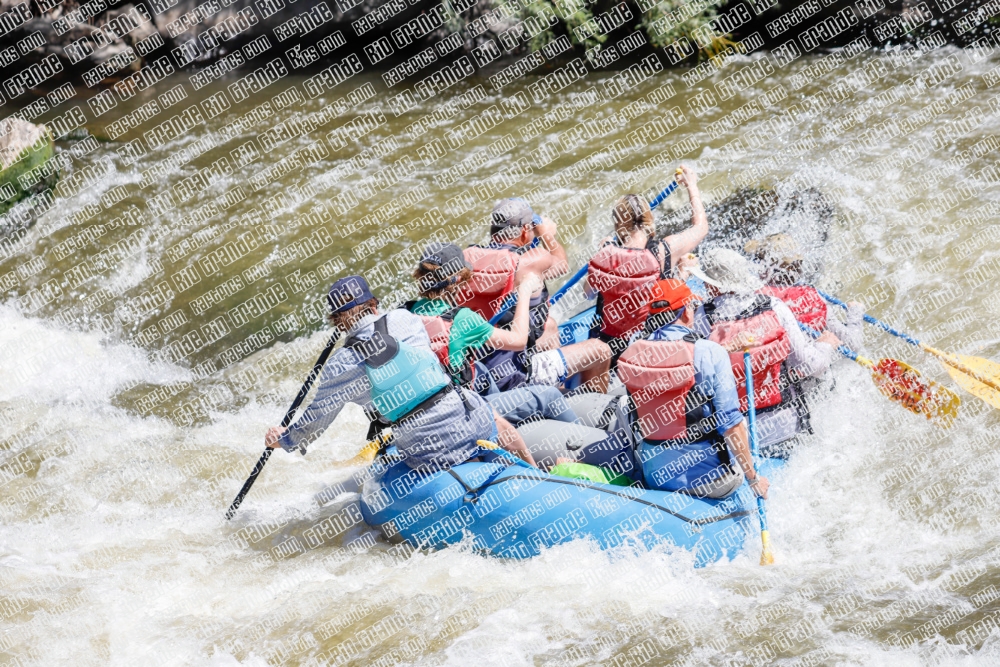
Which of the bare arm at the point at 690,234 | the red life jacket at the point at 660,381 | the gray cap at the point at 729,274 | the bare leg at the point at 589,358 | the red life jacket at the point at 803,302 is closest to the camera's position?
the red life jacket at the point at 660,381

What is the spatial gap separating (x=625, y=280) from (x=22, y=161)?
7.13 m

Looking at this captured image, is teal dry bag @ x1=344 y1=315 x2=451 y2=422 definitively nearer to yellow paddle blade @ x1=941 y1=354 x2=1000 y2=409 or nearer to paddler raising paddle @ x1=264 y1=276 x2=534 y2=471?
paddler raising paddle @ x1=264 y1=276 x2=534 y2=471

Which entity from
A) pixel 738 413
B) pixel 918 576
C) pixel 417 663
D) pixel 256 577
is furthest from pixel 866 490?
pixel 256 577

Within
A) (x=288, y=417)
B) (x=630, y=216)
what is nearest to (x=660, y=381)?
(x=630, y=216)

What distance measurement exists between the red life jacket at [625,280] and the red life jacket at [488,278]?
441 millimetres

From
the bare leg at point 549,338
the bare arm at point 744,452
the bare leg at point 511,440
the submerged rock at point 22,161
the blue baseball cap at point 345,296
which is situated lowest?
the bare arm at point 744,452

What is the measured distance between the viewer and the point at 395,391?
4.49m

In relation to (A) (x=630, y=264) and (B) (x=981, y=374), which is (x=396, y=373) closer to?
(A) (x=630, y=264)

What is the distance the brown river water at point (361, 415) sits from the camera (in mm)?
4363

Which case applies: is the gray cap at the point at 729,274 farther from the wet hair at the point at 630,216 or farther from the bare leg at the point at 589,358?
the bare leg at the point at 589,358

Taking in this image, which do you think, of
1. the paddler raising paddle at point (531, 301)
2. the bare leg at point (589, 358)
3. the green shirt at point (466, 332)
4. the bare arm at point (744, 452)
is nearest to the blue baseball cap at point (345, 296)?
the green shirt at point (466, 332)

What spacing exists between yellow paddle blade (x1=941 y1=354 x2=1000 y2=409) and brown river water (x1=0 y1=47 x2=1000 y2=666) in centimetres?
28

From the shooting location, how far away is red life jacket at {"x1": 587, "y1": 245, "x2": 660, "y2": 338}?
522cm

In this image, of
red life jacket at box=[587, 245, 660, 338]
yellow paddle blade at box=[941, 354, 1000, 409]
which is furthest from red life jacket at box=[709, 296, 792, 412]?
yellow paddle blade at box=[941, 354, 1000, 409]
